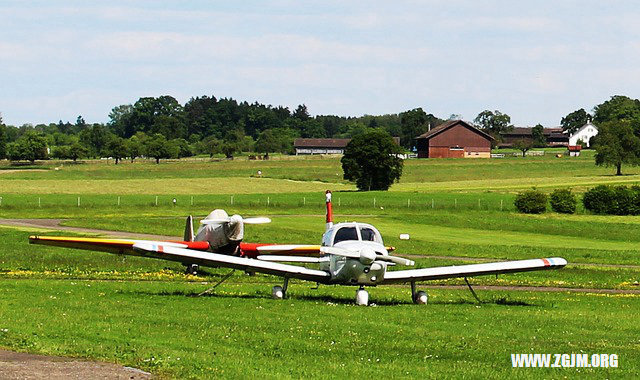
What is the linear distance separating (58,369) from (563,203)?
6917 centimetres

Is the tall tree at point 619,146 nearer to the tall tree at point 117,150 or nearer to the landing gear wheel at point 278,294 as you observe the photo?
the tall tree at point 117,150

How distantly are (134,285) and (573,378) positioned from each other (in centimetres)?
1858

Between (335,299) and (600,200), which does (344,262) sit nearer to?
(335,299)

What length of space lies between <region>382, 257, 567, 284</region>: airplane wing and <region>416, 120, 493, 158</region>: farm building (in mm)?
160824

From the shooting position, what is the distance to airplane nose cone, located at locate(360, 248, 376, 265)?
2514 cm

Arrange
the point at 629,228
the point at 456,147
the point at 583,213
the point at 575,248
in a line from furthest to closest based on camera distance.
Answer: the point at 456,147
the point at 583,213
the point at 629,228
the point at 575,248

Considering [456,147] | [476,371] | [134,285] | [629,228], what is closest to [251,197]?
[629,228]

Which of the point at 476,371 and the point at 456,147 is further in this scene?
the point at 456,147

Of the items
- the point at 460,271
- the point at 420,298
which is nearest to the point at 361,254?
the point at 420,298

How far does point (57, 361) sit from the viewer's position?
52.3ft

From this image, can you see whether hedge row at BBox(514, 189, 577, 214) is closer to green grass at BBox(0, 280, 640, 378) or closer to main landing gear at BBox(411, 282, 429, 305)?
green grass at BBox(0, 280, 640, 378)

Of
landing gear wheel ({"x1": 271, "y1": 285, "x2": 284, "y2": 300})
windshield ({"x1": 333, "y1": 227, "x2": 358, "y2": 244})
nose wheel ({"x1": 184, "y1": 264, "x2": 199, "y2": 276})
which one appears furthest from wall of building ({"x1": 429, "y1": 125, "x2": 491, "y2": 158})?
windshield ({"x1": 333, "y1": 227, "x2": 358, "y2": 244})

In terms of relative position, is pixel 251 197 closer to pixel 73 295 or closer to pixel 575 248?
pixel 575 248

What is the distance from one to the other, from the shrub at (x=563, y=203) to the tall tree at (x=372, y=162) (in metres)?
33.4
